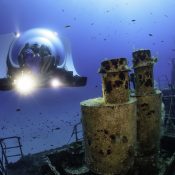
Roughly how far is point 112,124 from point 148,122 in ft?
4.66

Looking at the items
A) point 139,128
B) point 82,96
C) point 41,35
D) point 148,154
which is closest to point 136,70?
point 139,128

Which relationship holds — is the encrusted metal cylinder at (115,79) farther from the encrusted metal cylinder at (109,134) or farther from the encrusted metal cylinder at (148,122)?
the encrusted metal cylinder at (148,122)

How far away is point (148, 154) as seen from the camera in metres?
5.12

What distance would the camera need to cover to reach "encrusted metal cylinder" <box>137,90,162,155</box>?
16.4 ft

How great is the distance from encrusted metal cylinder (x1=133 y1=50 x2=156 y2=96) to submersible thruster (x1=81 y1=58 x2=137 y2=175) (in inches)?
37.8

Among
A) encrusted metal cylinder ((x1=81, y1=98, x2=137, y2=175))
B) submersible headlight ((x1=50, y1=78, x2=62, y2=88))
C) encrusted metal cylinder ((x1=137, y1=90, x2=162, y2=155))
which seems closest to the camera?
encrusted metal cylinder ((x1=81, y1=98, x2=137, y2=175))

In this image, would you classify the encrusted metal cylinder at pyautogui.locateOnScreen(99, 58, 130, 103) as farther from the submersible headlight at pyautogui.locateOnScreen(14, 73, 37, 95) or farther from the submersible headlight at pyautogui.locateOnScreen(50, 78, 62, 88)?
the submersible headlight at pyautogui.locateOnScreen(14, 73, 37, 95)

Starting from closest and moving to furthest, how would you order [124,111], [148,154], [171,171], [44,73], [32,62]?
[124,111] < [171,171] < [148,154] < [32,62] < [44,73]

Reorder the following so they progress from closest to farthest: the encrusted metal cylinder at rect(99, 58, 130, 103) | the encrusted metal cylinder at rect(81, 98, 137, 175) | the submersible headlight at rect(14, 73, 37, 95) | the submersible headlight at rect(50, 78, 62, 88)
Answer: the encrusted metal cylinder at rect(81, 98, 137, 175)
the encrusted metal cylinder at rect(99, 58, 130, 103)
the submersible headlight at rect(14, 73, 37, 95)
the submersible headlight at rect(50, 78, 62, 88)

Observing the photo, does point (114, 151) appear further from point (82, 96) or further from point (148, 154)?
point (82, 96)

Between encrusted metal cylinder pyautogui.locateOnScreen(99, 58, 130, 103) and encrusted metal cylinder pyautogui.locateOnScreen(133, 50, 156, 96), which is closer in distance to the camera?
encrusted metal cylinder pyautogui.locateOnScreen(99, 58, 130, 103)

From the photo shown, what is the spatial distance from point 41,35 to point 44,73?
2.31 m

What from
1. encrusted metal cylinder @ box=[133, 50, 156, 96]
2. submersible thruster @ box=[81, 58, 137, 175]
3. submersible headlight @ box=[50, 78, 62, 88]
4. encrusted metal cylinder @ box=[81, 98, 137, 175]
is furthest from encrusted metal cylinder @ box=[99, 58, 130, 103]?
submersible headlight @ box=[50, 78, 62, 88]

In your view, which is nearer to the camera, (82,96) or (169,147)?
(169,147)
